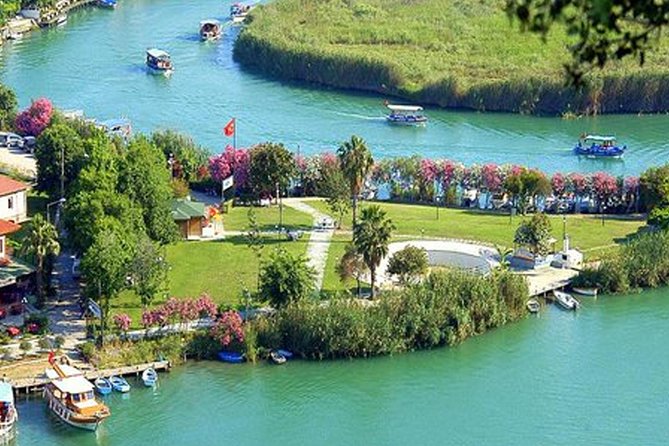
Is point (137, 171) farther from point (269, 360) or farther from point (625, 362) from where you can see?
point (625, 362)

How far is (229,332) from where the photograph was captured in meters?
44.4

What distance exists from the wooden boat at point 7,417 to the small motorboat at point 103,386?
2.73 meters

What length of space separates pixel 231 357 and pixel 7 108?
32.7 metres

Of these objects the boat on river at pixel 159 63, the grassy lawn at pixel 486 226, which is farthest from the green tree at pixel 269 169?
the boat on river at pixel 159 63

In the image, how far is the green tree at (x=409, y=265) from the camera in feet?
162

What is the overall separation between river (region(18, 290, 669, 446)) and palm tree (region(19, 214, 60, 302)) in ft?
20.8

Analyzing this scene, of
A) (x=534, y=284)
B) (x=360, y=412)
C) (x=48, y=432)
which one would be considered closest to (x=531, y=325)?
(x=534, y=284)

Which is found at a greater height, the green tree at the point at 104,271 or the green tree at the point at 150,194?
the green tree at the point at 150,194

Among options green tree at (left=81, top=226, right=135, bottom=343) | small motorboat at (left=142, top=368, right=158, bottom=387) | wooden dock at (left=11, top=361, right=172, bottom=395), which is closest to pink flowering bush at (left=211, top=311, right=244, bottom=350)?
wooden dock at (left=11, top=361, right=172, bottom=395)

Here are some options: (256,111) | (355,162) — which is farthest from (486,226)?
(256,111)

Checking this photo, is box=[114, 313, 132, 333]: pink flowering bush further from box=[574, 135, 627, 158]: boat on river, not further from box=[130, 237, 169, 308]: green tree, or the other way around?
box=[574, 135, 627, 158]: boat on river

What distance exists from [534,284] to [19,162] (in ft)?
83.5

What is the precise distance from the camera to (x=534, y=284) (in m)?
52.2

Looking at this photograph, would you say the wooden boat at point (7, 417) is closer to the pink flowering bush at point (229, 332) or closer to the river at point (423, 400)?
the river at point (423, 400)
